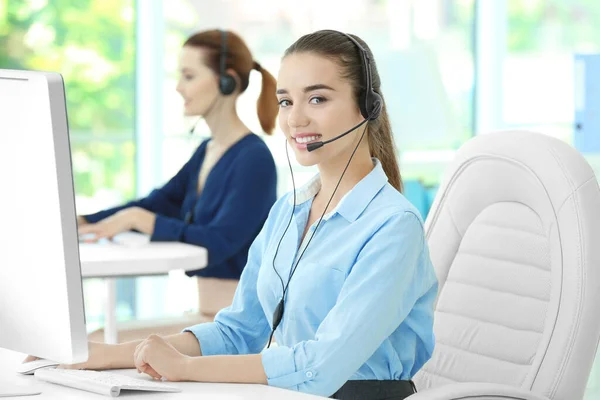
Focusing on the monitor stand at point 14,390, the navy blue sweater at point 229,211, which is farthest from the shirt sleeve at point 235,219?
the monitor stand at point 14,390

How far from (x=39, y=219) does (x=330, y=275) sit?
0.50 metres

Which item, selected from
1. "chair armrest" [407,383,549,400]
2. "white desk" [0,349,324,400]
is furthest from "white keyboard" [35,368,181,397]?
"chair armrest" [407,383,549,400]

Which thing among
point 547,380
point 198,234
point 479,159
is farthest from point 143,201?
point 547,380

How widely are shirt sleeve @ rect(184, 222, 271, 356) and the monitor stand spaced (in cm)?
36

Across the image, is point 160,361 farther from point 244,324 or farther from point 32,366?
point 244,324

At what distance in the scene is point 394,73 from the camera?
5711 mm

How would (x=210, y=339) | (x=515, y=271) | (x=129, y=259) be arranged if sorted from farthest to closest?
(x=129, y=259) < (x=515, y=271) < (x=210, y=339)

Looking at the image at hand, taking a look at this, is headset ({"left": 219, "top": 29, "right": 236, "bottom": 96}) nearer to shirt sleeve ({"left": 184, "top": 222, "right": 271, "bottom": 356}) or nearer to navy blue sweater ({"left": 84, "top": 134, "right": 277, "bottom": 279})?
navy blue sweater ({"left": 84, "top": 134, "right": 277, "bottom": 279})

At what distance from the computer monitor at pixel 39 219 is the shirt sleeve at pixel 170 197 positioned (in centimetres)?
193

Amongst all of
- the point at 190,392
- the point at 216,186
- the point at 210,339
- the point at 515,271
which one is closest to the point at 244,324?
the point at 210,339

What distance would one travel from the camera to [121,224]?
9.30 ft

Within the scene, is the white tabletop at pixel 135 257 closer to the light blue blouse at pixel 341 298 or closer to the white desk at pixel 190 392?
the light blue blouse at pixel 341 298

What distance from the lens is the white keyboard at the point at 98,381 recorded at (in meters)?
1.24

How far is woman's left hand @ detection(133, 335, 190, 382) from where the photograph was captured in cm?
134
